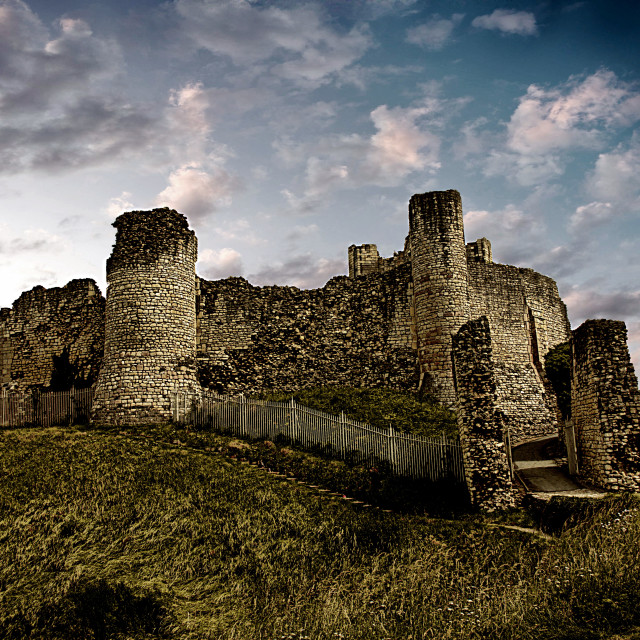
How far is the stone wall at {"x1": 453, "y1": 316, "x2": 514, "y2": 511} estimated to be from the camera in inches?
576

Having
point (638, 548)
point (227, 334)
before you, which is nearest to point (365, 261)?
point (227, 334)

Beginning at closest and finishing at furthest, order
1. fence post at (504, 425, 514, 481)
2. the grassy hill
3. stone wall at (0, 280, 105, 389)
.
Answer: the grassy hill < fence post at (504, 425, 514, 481) < stone wall at (0, 280, 105, 389)

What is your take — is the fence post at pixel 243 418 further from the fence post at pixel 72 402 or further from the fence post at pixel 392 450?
the fence post at pixel 72 402

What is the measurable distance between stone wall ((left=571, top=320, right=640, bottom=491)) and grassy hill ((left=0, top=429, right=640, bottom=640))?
1490mm

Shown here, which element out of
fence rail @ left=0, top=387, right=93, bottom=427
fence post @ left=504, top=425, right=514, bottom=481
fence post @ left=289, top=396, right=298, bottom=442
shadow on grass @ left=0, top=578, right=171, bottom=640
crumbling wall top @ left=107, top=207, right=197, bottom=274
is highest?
crumbling wall top @ left=107, top=207, right=197, bottom=274

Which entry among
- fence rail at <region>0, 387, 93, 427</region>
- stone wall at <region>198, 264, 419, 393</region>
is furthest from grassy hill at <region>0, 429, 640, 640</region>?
stone wall at <region>198, 264, 419, 393</region>

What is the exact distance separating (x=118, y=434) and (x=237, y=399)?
4263mm

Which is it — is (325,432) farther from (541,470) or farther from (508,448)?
(541,470)

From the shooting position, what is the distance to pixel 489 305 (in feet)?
92.0

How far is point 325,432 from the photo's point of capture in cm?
1897

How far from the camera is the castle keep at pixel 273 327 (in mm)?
23172

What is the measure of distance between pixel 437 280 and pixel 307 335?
6.19m

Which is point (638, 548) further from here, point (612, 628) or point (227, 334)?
point (227, 334)

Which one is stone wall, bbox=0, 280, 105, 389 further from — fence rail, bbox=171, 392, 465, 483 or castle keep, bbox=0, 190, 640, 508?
fence rail, bbox=171, 392, 465, 483
